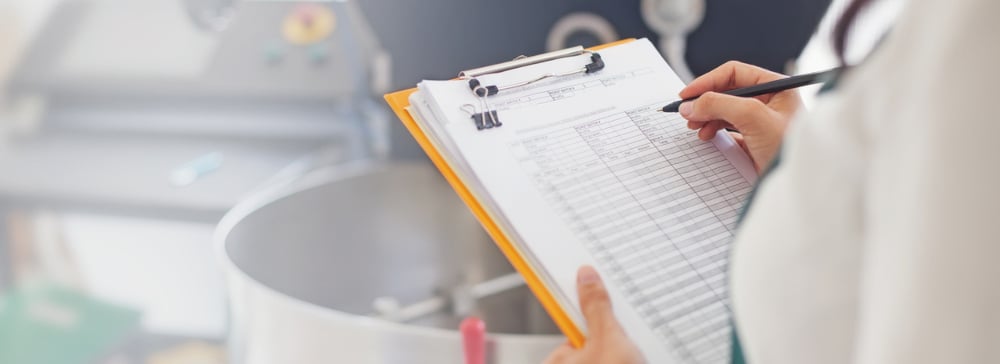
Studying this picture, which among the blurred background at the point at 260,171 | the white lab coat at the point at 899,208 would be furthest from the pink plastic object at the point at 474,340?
the white lab coat at the point at 899,208

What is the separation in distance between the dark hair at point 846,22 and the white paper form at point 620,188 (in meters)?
0.22

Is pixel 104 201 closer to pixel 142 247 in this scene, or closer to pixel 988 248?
pixel 142 247

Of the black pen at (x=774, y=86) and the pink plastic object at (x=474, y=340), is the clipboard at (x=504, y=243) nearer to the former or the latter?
the pink plastic object at (x=474, y=340)

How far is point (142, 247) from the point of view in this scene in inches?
55.6

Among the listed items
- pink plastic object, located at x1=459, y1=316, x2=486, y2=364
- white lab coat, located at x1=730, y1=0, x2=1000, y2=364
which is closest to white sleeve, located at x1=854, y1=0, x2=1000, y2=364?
white lab coat, located at x1=730, y1=0, x2=1000, y2=364

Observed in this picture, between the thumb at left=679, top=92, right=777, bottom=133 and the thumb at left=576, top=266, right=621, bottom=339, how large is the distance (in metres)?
0.14

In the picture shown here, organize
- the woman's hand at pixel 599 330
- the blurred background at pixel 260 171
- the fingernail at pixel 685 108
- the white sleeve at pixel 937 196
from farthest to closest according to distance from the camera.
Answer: the blurred background at pixel 260 171 < the fingernail at pixel 685 108 < the woman's hand at pixel 599 330 < the white sleeve at pixel 937 196

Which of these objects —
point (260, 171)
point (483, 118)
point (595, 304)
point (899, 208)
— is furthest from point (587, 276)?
point (260, 171)

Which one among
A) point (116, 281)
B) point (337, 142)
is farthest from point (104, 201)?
point (337, 142)

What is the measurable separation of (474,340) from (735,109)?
0.71 feet

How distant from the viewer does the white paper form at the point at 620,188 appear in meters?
0.52

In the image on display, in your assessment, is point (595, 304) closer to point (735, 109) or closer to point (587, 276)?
point (587, 276)

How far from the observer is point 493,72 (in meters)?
0.64

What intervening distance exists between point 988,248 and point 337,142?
1.18 m
